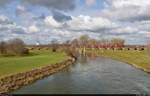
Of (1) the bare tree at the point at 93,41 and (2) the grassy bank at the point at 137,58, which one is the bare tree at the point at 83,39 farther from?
(2) the grassy bank at the point at 137,58

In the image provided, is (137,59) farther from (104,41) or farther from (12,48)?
(104,41)

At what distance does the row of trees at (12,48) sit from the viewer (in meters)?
70.6

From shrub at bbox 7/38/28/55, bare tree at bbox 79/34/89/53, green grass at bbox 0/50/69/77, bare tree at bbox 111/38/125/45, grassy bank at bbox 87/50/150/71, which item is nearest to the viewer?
green grass at bbox 0/50/69/77

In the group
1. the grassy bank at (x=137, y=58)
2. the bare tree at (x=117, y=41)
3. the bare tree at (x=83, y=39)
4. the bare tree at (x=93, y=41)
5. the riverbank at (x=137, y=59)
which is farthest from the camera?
the bare tree at (x=117, y=41)

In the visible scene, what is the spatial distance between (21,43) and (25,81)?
5517cm

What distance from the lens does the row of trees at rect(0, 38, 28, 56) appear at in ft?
232

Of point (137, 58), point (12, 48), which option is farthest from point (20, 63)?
point (137, 58)

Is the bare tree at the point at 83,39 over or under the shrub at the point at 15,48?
over

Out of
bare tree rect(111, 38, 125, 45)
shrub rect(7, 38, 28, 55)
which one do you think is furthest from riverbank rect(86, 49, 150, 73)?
bare tree rect(111, 38, 125, 45)

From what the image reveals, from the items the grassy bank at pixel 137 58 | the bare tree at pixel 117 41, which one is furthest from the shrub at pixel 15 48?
the bare tree at pixel 117 41

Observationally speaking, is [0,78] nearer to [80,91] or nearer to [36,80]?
[36,80]

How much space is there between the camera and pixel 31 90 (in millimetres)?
20719

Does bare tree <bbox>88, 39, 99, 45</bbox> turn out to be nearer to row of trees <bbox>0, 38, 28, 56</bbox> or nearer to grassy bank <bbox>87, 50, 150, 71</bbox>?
grassy bank <bbox>87, 50, 150, 71</bbox>

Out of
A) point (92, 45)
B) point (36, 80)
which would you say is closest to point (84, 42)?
point (92, 45)
